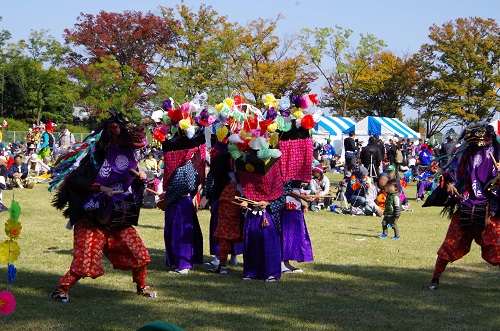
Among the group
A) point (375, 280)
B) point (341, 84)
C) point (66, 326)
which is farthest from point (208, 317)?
point (341, 84)

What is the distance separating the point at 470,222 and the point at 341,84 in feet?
143

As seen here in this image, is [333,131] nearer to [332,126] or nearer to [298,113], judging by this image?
[332,126]

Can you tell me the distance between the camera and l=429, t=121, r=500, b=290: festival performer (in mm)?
8148

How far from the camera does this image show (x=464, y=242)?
27.6 feet

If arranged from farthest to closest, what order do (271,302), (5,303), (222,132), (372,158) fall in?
(372,158), (222,132), (271,302), (5,303)

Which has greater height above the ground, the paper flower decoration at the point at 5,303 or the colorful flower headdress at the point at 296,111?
the colorful flower headdress at the point at 296,111

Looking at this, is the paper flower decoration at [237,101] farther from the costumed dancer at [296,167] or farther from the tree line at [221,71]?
the tree line at [221,71]

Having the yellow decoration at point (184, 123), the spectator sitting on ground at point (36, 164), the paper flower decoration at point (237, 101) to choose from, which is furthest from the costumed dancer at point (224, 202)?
the spectator sitting on ground at point (36, 164)

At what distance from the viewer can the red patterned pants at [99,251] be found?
7406mm

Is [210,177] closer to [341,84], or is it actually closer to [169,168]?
[169,168]

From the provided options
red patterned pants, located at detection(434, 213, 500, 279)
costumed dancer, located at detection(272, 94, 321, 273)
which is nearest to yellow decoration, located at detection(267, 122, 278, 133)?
costumed dancer, located at detection(272, 94, 321, 273)

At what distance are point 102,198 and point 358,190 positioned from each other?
35.7 ft

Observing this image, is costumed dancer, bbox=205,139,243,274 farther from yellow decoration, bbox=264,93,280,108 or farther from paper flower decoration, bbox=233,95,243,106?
yellow decoration, bbox=264,93,280,108

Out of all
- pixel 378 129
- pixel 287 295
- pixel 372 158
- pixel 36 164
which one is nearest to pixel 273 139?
pixel 287 295
